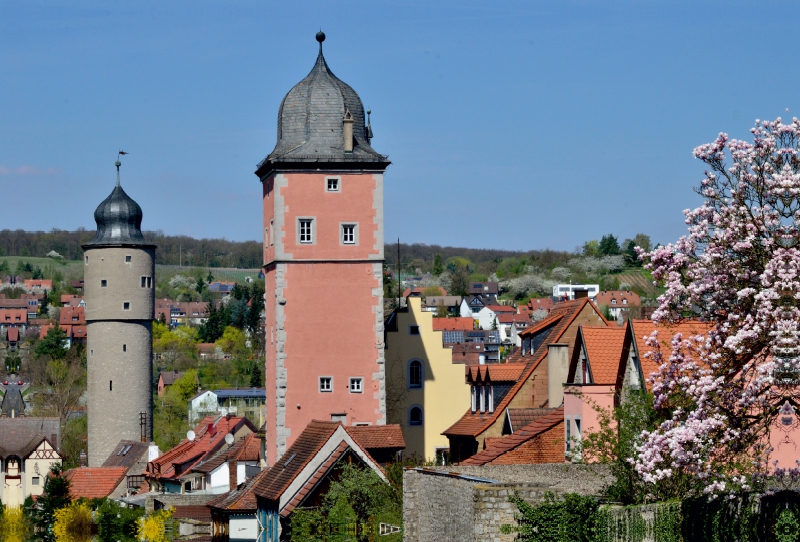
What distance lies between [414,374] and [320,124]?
8417 mm

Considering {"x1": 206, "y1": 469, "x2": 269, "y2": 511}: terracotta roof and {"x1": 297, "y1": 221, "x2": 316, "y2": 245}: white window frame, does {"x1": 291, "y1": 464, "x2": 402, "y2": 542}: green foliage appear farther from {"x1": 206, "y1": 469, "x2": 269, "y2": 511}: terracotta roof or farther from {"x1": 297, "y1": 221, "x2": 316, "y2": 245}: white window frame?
{"x1": 297, "y1": 221, "x2": 316, "y2": 245}: white window frame

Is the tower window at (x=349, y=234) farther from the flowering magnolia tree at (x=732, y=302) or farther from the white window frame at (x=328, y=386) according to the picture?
the flowering magnolia tree at (x=732, y=302)

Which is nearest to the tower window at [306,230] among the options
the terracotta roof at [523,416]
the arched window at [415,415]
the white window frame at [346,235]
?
the white window frame at [346,235]

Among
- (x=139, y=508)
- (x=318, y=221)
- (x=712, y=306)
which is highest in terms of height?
(x=318, y=221)

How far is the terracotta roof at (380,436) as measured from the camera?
1496 inches

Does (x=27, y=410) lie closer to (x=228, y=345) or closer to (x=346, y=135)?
(x=228, y=345)

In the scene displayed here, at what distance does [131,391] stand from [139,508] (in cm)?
2552

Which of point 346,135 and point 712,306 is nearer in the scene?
point 712,306

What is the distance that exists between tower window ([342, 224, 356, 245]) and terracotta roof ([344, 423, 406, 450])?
567 cm

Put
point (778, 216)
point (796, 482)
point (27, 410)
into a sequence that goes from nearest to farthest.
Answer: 1. point (778, 216)
2. point (796, 482)
3. point (27, 410)

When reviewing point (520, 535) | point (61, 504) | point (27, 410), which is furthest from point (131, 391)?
point (520, 535)

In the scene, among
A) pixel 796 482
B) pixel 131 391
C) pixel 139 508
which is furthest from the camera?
pixel 131 391

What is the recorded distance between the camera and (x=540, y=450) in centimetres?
2848

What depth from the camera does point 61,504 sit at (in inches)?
2138
